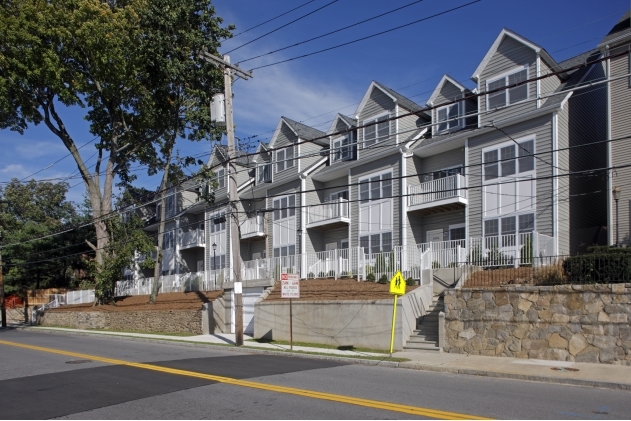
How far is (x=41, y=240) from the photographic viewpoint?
49969mm

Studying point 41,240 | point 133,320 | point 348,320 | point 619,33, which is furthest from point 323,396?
point 41,240

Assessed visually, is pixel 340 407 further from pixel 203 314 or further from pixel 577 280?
pixel 203 314

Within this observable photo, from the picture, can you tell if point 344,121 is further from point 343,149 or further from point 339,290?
point 339,290

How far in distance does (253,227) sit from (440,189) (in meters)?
15.6

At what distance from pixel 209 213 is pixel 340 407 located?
3625cm

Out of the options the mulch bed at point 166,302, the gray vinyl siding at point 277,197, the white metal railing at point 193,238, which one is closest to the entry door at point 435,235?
the gray vinyl siding at point 277,197

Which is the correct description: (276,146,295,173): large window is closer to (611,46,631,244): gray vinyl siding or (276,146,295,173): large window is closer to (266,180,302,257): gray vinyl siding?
(266,180,302,257): gray vinyl siding

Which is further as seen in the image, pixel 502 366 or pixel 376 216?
pixel 376 216

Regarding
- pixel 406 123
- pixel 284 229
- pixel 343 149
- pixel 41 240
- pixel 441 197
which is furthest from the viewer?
pixel 41 240

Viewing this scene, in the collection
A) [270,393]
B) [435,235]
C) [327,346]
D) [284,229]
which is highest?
[284,229]

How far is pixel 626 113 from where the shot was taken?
21.2m

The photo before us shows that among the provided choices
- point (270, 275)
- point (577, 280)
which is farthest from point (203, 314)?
point (577, 280)

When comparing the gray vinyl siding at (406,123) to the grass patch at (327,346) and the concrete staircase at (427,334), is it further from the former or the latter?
the grass patch at (327,346)

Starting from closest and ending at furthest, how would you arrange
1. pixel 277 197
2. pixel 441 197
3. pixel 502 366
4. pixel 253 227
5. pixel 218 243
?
1. pixel 502 366
2. pixel 441 197
3. pixel 277 197
4. pixel 253 227
5. pixel 218 243
